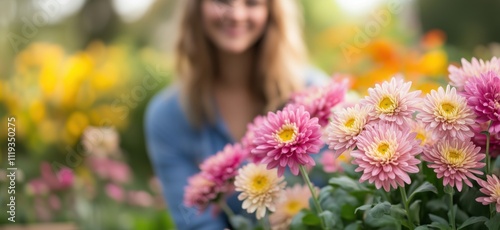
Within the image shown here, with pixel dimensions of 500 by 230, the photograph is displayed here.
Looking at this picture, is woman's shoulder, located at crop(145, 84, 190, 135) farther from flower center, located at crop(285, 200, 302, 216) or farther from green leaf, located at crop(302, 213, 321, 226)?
green leaf, located at crop(302, 213, 321, 226)

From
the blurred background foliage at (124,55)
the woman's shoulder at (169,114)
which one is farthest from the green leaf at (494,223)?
the blurred background foliage at (124,55)

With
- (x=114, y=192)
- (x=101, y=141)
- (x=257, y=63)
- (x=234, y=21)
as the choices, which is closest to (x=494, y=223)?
(x=234, y=21)

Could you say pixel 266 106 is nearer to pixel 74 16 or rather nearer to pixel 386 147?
pixel 386 147

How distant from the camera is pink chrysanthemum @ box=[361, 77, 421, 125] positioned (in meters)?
0.57

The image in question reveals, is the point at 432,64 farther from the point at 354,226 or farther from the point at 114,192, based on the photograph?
the point at 354,226

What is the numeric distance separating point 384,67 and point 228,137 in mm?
562

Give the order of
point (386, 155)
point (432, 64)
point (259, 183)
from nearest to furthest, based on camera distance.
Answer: point (386, 155), point (259, 183), point (432, 64)

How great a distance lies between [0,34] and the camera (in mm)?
2303

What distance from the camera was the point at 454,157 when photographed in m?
0.57

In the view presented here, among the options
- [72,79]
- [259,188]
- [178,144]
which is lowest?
[259,188]

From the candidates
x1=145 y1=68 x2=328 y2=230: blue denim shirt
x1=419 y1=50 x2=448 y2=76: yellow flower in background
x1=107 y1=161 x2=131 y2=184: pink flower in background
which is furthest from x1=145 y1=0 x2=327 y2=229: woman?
x1=107 y1=161 x2=131 y2=184: pink flower in background

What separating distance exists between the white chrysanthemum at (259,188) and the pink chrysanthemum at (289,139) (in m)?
0.04

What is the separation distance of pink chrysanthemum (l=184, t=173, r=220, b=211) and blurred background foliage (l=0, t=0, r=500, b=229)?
961mm

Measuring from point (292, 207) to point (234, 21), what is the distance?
0.65 meters
